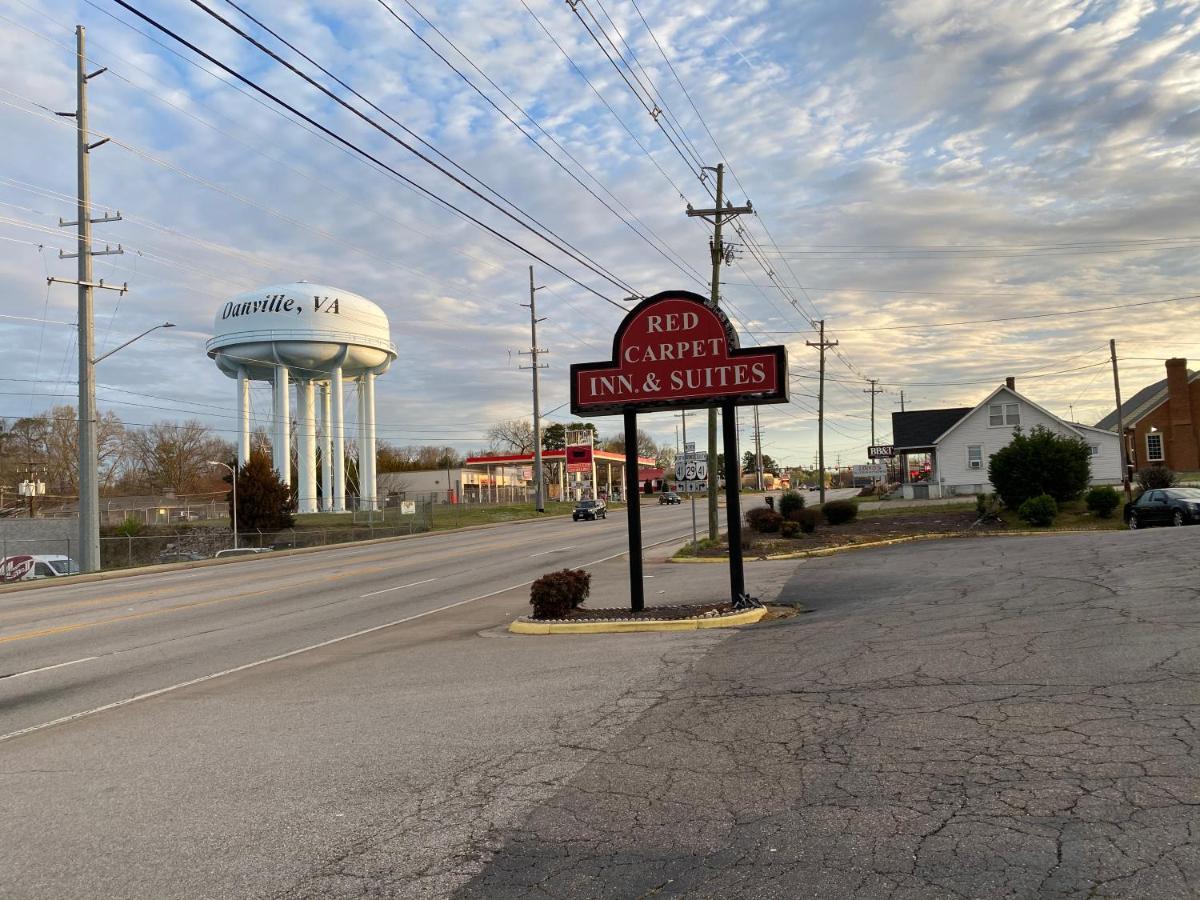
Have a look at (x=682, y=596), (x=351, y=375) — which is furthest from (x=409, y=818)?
(x=351, y=375)

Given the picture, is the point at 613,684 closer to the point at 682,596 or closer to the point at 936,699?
the point at 936,699

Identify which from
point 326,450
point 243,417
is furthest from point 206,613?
point 326,450

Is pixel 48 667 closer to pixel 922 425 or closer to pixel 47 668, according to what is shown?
pixel 47 668

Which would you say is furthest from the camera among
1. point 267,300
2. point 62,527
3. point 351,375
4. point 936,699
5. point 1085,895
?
point 351,375

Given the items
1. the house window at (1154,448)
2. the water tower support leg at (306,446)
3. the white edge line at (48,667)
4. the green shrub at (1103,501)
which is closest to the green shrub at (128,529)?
the water tower support leg at (306,446)

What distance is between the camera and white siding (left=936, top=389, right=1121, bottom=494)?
5625 centimetres

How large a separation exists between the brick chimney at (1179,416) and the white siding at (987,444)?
7.99 m

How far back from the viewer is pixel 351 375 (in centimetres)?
6969

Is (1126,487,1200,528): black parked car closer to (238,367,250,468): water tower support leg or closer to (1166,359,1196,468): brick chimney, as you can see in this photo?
(1166,359,1196,468): brick chimney

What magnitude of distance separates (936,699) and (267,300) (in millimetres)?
59898

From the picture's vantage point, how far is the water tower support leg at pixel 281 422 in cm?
6100

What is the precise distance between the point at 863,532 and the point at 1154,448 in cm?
4339

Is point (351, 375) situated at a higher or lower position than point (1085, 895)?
higher

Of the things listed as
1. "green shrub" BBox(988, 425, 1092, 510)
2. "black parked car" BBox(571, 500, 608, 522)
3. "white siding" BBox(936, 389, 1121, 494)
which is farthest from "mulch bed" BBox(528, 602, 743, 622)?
"white siding" BBox(936, 389, 1121, 494)
